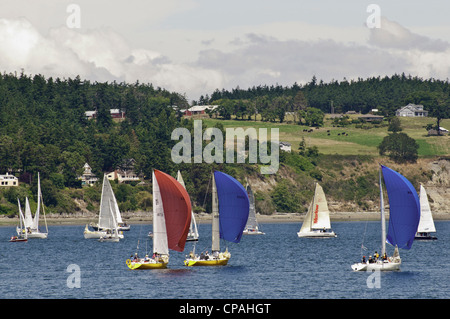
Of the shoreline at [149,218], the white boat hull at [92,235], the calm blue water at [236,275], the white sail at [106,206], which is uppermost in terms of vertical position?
the white sail at [106,206]

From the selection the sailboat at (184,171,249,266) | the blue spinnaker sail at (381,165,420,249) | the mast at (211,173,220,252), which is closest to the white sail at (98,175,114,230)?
the sailboat at (184,171,249,266)

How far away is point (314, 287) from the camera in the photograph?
6456cm

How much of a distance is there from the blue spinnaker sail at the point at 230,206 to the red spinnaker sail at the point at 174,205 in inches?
185

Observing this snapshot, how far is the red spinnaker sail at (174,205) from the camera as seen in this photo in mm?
69312

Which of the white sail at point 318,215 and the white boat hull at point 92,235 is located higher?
the white sail at point 318,215

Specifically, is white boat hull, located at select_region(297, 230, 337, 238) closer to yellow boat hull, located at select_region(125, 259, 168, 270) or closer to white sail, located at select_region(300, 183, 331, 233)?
white sail, located at select_region(300, 183, 331, 233)

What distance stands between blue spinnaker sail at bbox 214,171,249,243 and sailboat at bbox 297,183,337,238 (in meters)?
Result: 44.9

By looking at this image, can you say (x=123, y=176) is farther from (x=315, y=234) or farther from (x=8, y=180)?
(x=315, y=234)

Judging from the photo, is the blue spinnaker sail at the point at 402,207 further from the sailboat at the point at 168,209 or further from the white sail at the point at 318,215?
the white sail at the point at 318,215

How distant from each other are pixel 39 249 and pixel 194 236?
20.6 metres

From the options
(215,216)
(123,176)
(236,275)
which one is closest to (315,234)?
(215,216)

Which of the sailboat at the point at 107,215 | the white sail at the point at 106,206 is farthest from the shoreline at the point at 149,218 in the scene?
the white sail at the point at 106,206

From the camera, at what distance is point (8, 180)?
171 meters
